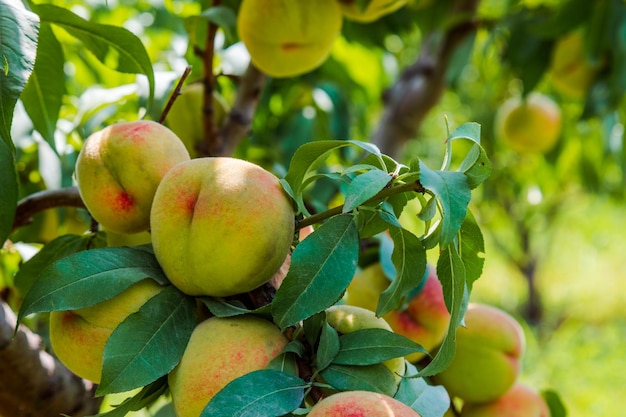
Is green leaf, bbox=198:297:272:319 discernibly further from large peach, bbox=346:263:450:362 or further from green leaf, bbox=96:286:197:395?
large peach, bbox=346:263:450:362

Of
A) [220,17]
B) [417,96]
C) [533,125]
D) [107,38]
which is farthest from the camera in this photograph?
[533,125]

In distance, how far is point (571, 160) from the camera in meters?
2.25

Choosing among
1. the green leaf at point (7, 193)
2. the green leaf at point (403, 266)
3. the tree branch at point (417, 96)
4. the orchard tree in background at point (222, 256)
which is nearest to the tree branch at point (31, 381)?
the orchard tree in background at point (222, 256)

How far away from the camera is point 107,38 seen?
610 mm

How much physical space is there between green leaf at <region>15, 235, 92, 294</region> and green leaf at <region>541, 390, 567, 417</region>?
51cm

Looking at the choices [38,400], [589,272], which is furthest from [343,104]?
[589,272]

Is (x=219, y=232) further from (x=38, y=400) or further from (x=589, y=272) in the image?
(x=589, y=272)

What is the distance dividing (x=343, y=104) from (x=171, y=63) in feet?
1.03

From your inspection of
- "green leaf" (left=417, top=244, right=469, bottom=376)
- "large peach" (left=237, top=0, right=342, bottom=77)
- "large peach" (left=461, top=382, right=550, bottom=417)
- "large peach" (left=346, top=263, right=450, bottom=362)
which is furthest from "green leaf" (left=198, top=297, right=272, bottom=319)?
"large peach" (left=237, top=0, right=342, bottom=77)

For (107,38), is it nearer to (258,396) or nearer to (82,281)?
(82,281)

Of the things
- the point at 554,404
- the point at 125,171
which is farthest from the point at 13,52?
the point at 554,404

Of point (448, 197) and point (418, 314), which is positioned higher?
point (448, 197)

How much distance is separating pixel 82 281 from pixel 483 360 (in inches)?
15.3

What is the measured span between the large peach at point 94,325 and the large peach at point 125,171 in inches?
2.4
